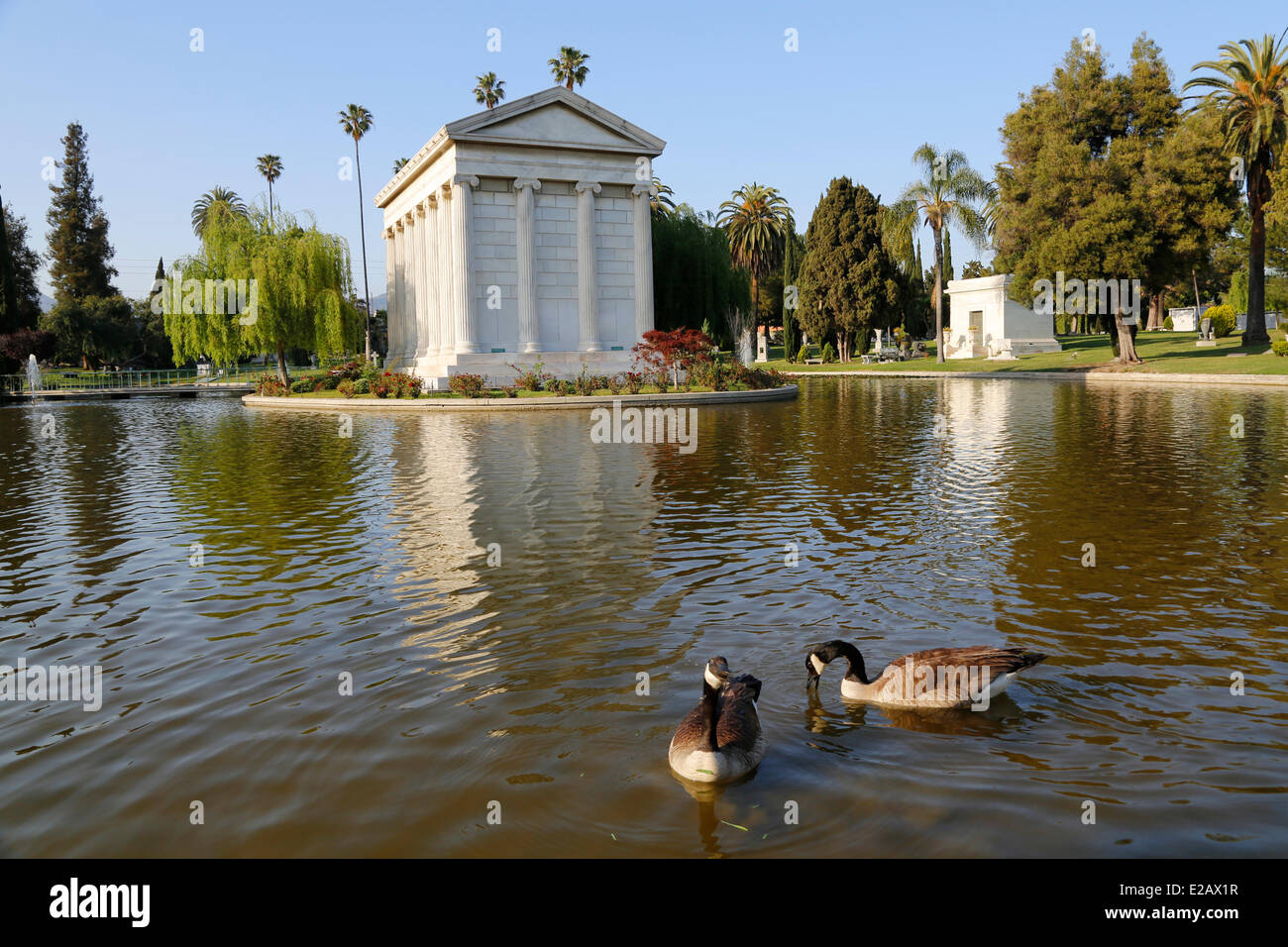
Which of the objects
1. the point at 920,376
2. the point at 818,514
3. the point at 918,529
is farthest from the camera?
the point at 920,376

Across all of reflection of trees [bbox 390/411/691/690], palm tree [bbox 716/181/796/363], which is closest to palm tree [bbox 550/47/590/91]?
palm tree [bbox 716/181/796/363]

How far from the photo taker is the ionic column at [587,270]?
4603cm

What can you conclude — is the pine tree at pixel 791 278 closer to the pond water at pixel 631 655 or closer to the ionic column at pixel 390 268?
the ionic column at pixel 390 268

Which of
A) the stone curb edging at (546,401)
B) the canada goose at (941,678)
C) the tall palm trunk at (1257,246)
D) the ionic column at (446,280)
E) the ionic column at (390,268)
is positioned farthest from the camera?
the ionic column at (390,268)

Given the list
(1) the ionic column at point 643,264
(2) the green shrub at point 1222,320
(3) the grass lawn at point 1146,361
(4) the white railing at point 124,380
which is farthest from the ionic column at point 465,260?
(2) the green shrub at point 1222,320

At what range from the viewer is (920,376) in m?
52.6

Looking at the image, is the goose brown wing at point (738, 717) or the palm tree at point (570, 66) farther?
the palm tree at point (570, 66)

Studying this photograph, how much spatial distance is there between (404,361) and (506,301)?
12.4m

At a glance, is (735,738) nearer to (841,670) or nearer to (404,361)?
(841,670)

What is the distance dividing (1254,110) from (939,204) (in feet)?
60.3

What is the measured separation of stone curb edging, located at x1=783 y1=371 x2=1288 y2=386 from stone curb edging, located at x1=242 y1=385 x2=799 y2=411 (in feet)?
49.9

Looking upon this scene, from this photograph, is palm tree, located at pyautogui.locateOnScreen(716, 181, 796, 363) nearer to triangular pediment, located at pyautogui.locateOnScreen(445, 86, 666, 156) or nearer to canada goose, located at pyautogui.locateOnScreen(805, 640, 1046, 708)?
triangular pediment, located at pyautogui.locateOnScreen(445, 86, 666, 156)

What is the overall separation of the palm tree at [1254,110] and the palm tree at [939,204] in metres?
13.6
